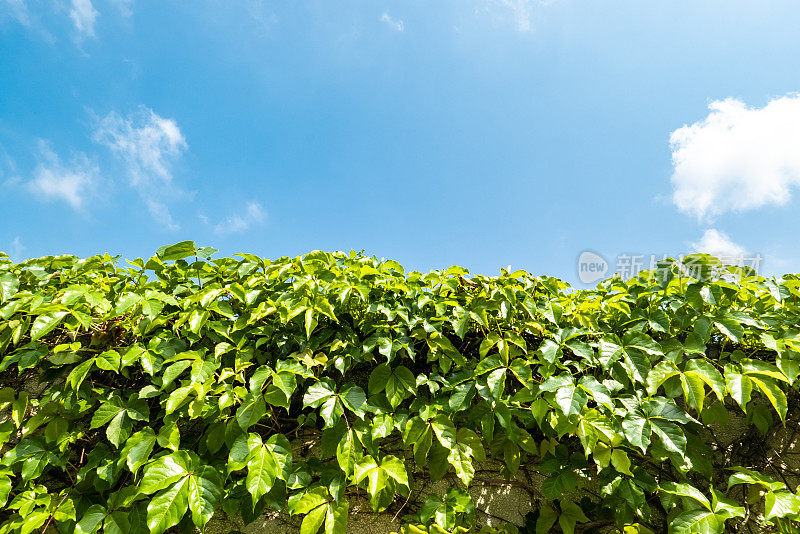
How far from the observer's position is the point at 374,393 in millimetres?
1824

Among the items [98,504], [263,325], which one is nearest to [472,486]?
[263,325]

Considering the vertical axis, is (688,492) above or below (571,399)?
below

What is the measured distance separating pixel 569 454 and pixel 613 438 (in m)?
0.46

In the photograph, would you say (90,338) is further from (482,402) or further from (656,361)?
(656,361)

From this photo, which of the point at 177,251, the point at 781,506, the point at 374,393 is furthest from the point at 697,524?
the point at 177,251

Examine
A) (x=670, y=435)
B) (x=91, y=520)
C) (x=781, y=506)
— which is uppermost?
(x=670, y=435)

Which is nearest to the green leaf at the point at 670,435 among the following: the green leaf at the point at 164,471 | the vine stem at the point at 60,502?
the green leaf at the point at 164,471

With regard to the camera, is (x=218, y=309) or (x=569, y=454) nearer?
(x=218, y=309)

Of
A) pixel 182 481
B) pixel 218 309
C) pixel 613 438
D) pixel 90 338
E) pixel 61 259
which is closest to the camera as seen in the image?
pixel 182 481

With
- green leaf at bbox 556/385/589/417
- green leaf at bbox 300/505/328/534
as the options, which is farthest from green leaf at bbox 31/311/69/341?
green leaf at bbox 556/385/589/417

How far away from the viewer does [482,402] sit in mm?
1870

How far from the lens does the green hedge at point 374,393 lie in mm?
1618

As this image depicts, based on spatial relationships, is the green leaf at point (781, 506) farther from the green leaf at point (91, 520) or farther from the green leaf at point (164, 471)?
the green leaf at point (91, 520)

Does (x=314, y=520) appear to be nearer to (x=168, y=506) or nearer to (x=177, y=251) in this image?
(x=168, y=506)
